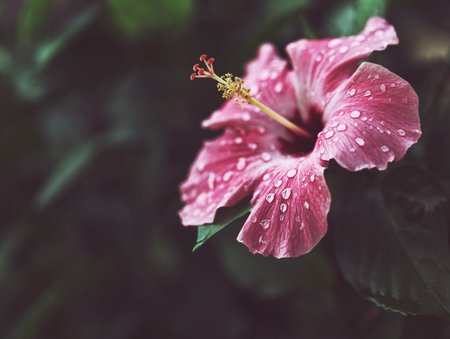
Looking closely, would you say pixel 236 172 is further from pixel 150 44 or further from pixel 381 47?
pixel 150 44

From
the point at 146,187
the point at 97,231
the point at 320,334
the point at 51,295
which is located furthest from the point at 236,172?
the point at 97,231

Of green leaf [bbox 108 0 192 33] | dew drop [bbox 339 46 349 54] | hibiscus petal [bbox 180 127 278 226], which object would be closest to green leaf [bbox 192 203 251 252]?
hibiscus petal [bbox 180 127 278 226]

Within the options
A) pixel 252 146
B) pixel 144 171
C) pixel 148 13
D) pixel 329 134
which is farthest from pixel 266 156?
pixel 144 171

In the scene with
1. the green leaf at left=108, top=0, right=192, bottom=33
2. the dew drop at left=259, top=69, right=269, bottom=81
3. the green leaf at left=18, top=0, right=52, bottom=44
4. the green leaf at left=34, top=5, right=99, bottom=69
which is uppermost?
the green leaf at left=18, top=0, right=52, bottom=44

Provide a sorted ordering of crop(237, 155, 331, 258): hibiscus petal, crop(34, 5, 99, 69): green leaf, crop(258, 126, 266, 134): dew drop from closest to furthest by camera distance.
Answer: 1. crop(237, 155, 331, 258): hibiscus petal
2. crop(258, 126, 266, 134): dew drop
3. crop(34, 5, 99, 69): green leaf

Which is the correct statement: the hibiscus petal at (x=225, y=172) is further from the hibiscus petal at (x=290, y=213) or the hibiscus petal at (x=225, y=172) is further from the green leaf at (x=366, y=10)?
the green leaf at (x=366, y=10)

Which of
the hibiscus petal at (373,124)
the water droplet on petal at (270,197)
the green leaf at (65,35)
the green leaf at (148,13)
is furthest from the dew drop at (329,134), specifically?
the green leaf at (65,35)

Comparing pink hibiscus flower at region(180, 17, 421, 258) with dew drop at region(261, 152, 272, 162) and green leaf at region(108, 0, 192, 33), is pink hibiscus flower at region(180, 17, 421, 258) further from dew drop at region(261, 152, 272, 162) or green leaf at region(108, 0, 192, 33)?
green leaf at region(108, 0, 192, 33)
